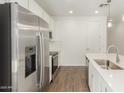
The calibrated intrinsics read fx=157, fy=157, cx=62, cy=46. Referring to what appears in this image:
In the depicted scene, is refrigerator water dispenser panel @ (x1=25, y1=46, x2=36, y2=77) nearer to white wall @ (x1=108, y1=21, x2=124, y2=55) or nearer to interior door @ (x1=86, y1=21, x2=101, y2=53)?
interior door @ (x1=86, y1=21, x2=101, y2=53)

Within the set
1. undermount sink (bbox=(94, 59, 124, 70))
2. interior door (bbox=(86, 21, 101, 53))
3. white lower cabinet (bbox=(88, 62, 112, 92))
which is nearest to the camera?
white lower cabinet (bbox=(88, 62, 112, 92))

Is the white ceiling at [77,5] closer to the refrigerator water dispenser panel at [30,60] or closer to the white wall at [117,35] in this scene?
the refrigerator water dispenser panel at [30,60]

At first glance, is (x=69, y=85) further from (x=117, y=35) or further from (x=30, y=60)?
(x=117, y=35)

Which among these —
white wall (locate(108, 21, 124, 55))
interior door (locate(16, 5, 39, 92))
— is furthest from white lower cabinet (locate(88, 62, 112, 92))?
white wall (locate(108, 21, 124, 55))

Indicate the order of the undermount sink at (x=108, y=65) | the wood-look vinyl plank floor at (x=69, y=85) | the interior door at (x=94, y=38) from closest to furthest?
the undermount sink at (x=108, y=65), the wood-look vinyl plank floor at (x=69, y=85), the interior door at (x=94, y=38)

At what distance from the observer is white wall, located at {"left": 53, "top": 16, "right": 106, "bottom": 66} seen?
838 centimetres

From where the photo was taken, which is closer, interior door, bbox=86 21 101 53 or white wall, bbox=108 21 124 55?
interior door, bbox=86 21 101 53

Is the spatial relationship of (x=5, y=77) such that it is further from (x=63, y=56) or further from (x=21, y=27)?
(x=63, y=56)

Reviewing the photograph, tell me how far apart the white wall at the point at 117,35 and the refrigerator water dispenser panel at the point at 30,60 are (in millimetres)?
8939

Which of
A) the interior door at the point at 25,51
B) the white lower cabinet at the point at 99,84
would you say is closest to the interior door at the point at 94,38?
the white lower cabinet at the point at 99,84

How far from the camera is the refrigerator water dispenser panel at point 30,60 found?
2.12 m

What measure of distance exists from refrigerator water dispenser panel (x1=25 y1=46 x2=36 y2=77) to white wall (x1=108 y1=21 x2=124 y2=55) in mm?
8939

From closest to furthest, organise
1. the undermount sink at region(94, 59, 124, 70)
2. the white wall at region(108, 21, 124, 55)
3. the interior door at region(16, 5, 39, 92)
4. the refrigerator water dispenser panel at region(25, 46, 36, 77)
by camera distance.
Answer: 1. the interior door at region(16, 5, 39, 92)
2. the refrigerator water dispenser panel at region(25, 46, 36, 77)
3. the undermount sink at region(94, 59, 124, 70)
4. the white wall at region(108, 21, 124, 55)

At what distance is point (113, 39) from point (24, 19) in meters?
9.35
